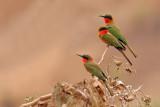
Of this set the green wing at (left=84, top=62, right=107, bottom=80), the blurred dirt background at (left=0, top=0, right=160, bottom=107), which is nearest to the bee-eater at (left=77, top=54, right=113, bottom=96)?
the green wing at (left=84, top=62, right=107, bottom=80)

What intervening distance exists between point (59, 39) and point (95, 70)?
40.3 ft

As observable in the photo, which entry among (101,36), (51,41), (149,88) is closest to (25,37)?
(51,41)

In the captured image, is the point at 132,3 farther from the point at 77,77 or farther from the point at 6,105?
the point at 6,105

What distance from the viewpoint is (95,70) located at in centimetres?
339

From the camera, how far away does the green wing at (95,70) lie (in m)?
3.35

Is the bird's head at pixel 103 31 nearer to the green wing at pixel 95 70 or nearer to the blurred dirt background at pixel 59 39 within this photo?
the green wing at pixel 95 70

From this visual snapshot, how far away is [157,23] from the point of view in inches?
583

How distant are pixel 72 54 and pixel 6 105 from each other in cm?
275

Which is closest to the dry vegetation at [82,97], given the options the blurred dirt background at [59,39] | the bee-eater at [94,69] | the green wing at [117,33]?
the bee-eater at [94,69]

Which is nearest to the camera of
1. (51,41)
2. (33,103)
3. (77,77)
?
(33,103)

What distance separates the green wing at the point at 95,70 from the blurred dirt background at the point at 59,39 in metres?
8.81

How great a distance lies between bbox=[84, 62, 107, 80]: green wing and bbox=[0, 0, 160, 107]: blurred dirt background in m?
8.81

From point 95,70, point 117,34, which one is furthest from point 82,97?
point 117,34

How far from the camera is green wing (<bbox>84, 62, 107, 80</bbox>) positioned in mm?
3350
